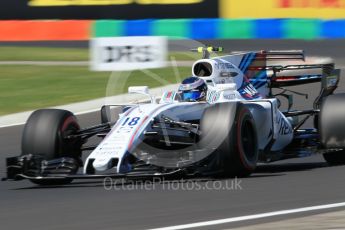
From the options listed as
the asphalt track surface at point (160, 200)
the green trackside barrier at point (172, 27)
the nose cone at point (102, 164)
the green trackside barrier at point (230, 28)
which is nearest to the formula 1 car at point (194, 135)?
the nose cone at point (102, 164)

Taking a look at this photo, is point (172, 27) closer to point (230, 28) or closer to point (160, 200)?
point (230, 28)

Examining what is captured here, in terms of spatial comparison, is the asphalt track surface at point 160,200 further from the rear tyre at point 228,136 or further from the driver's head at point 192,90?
the driver's head at point 192,90

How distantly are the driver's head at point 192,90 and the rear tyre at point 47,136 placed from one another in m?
1.22

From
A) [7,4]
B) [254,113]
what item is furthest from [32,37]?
[254,113]

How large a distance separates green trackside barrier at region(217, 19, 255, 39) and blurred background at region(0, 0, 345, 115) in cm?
3

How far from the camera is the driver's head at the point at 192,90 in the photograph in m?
9.46

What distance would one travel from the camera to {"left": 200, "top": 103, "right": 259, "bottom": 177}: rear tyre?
8.67 m

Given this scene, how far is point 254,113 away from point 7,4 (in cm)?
1911

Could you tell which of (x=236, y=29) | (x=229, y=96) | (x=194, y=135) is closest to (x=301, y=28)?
(x=236, y=29)

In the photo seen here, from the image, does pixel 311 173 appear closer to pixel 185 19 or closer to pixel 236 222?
pixel 236 222

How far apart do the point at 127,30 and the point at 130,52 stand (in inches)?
300

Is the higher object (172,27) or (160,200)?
(172,27)

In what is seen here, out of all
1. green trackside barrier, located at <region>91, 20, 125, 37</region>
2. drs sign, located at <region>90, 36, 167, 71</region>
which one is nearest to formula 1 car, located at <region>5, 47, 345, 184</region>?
drs sign, located at <region>90, 36, 167, 71</region>

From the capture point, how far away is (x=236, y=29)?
79.5ft
